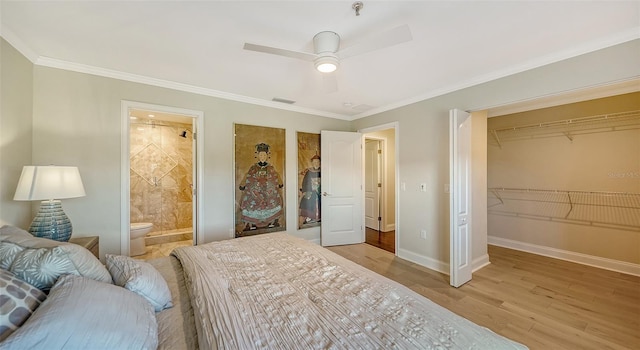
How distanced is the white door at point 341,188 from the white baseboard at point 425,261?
36.6 inches

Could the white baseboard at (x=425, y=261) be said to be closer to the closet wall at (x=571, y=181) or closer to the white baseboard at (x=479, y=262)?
the white baseboard at (x=479, y=262)

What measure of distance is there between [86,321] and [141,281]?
384 millimetres

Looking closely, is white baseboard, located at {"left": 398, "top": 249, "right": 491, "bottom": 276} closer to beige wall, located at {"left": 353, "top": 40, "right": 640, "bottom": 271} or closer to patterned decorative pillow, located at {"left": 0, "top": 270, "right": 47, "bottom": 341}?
beige wall, located at {"left": 353, "top": 40, "right": 640, "bottom": 271}

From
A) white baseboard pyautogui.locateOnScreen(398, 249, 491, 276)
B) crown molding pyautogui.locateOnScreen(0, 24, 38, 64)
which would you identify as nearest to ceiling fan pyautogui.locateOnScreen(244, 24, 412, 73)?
crown molding pyautogui.locateOnScreen(0, 24, 38, 64)

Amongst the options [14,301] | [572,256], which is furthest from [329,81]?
[572,256]

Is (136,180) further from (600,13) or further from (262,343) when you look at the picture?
(600,13)

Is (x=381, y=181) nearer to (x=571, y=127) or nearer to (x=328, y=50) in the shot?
(x=571, y=127)

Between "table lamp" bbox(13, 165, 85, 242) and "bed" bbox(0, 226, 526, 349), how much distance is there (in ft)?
4.05

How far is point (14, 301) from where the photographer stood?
32.2 inches

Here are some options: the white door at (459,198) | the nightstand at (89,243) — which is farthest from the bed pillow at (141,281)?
the white door at (459,198)

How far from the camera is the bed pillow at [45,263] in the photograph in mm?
1002

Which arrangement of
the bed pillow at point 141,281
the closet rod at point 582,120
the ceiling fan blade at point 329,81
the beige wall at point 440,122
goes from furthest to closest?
the closet rod at point 582,120 < the ceiling fan blade at point 329,81 < the beige wall at point 440,122 < the bed pillow at point 141,281

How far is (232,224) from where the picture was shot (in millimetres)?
3369

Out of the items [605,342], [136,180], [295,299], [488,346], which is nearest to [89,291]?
[295,299]
